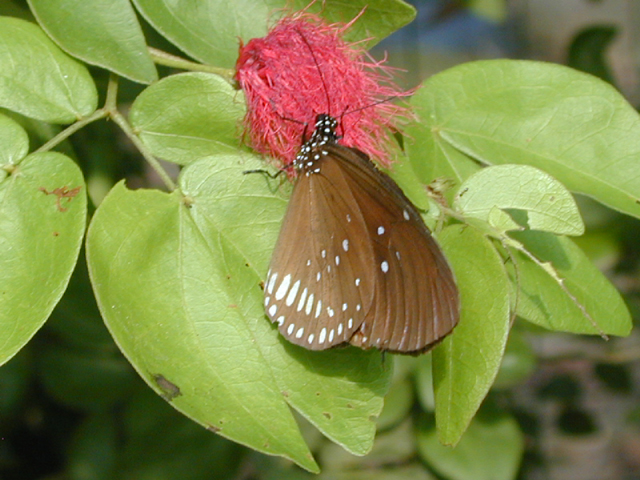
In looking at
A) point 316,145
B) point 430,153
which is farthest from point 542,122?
point 316,145

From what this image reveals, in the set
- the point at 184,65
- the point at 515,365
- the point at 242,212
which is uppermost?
the point at 184,65

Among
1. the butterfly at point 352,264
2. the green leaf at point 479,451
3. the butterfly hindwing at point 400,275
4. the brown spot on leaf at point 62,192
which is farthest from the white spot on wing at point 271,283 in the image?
the green leaf at point 479,451

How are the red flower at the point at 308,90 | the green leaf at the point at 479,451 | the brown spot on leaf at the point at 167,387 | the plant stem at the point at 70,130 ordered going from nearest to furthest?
1. the brown spot on leaf at the point at 167,387
2. the plant stem at the point at 70,130
3. the red flower at the point at 308,90
4. the green leaf at the point at 479,451

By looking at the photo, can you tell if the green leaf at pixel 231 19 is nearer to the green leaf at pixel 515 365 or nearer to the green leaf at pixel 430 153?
the green leaf at pixel 430 153

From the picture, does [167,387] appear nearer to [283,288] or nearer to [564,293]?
[283,288]

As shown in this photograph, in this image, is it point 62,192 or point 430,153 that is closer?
point 62,192

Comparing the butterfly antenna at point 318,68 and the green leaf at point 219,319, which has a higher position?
the butterfly antenna at point 318,68

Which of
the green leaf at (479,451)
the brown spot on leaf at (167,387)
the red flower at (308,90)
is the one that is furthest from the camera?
the green leaf at (479,451)

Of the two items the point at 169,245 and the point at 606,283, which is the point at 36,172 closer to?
the point at 169,245
